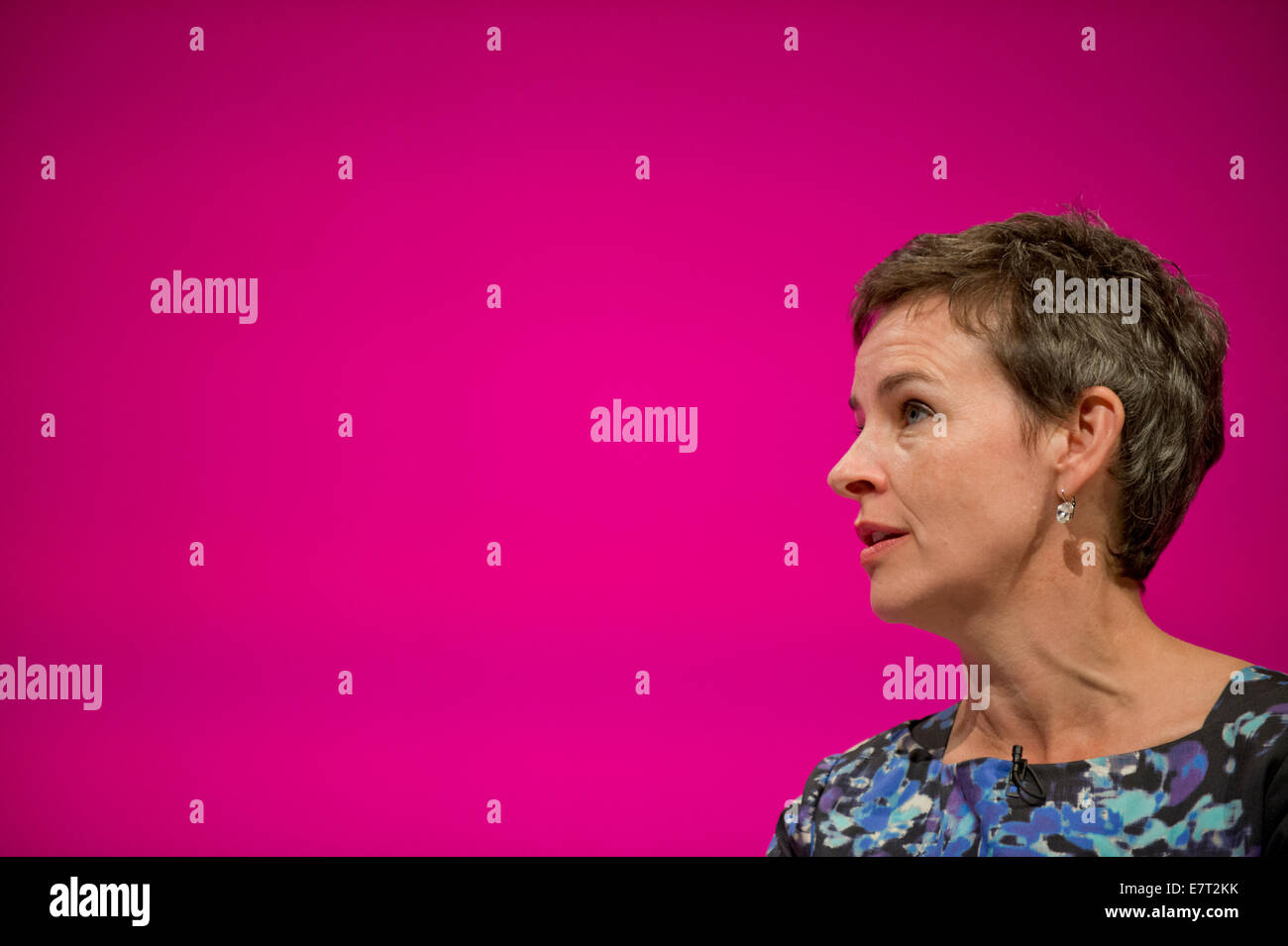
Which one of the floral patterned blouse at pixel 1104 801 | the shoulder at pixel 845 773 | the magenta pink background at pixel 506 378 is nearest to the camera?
the floral patterned blouse at pixel 1104 801

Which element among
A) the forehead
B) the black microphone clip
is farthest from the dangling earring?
the black microphone clip

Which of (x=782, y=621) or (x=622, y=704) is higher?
(x=782, y=621)

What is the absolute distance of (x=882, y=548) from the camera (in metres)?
1.81

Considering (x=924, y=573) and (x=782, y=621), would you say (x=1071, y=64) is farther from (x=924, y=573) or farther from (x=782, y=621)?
(x=924, y=573)

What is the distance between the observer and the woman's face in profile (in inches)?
68.7

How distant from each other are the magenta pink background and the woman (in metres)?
1.52

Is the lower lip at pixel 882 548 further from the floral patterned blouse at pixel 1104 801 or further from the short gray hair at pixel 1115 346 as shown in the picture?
the floral patterned blouse at pixel 1104 801

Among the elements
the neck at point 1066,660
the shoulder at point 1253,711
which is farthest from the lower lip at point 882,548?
the shoulder at point 1253,711

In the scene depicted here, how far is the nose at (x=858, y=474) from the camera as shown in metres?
1.80
